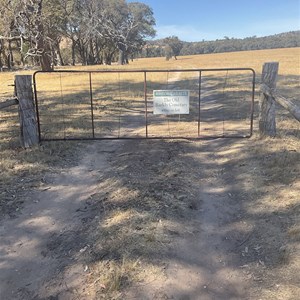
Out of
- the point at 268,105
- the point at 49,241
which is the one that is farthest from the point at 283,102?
the point at 49,241

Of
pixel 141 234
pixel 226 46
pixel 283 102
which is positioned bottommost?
pixel 141 234

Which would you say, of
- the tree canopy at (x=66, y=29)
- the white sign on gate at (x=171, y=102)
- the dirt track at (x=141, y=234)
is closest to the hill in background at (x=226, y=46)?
the tree canopy at (x=66, y=29)

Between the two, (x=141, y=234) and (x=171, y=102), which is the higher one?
(x=171, y=102)

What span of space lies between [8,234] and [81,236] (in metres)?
0.86

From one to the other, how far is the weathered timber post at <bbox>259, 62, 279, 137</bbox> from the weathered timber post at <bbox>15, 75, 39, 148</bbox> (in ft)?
14.8

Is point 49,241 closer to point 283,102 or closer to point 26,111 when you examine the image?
point 26,111

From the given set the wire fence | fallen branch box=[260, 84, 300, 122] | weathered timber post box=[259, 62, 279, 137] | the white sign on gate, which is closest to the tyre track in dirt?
the wire fence

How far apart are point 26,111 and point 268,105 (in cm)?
469

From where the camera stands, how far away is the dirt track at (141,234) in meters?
3.26

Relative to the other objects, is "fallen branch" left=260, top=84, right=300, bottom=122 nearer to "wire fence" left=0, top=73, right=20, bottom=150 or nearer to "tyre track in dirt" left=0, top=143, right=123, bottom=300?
"tyre track in dirt" left=0, top=143, right=123, bottom=300

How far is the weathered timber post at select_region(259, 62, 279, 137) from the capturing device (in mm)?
7137

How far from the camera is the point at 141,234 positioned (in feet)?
12.8

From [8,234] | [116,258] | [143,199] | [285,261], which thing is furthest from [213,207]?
[8,234]

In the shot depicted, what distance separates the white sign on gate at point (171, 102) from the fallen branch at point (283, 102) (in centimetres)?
152
